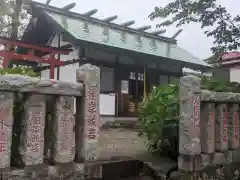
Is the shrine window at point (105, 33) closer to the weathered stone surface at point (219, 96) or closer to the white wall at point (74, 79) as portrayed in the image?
the white wall at point (74, 79)

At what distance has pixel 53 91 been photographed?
286cm

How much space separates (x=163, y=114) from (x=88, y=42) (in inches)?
239

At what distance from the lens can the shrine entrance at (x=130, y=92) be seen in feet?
39.3

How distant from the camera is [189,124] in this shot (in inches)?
145

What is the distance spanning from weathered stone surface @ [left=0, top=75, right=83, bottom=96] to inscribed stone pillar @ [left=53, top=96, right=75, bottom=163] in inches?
3.8

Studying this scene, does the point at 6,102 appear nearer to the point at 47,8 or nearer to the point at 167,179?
the point at 167,179

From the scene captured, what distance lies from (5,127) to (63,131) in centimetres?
59

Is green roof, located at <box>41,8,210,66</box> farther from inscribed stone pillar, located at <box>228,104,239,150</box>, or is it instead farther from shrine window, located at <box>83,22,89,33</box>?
inscribed stone pillar, located at <box>228,104,239,150</box>

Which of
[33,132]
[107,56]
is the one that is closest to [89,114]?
[33,132]

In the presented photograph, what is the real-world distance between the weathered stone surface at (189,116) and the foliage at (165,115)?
34 cm

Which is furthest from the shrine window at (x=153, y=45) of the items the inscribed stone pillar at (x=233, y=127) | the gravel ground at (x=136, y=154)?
the inscribed stone pillar at (x=233, y=127)

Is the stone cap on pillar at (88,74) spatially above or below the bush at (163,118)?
above

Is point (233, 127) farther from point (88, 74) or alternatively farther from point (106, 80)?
point (106, 80)

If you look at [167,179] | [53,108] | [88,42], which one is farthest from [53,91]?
[88,42]
